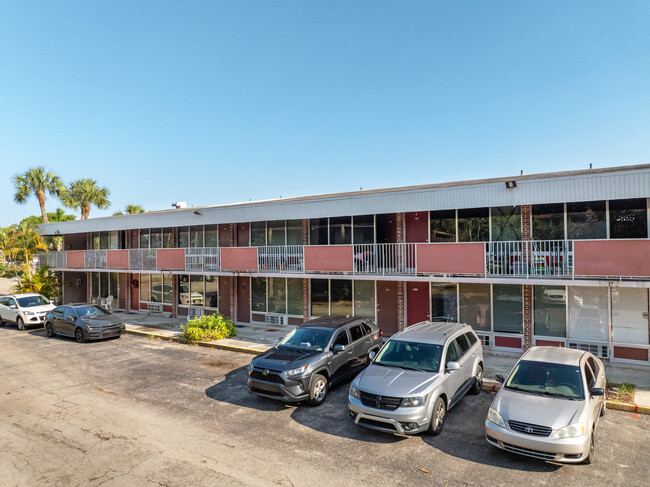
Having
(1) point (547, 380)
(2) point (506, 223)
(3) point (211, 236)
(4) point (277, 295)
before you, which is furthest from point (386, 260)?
(3) point (211, 236)

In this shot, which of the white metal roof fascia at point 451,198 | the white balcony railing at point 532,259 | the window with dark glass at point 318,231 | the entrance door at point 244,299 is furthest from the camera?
the entrance door at point 244,299

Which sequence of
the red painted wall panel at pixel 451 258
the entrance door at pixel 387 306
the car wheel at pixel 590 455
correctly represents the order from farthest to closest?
the entrance door at pixel 387 306 → the red painted wall panel at pixel 451 258 → the car wheel at pixel 590 455

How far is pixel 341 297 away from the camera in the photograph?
1584 centimetres

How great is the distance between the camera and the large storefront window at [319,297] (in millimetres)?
16125

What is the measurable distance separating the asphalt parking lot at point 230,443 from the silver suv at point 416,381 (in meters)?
0.40

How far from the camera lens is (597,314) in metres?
11.6

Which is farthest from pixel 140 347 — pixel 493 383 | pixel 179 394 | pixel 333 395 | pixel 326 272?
pixel 493 383

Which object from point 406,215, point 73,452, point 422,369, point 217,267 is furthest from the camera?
point 217,267

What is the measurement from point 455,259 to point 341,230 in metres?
5.38

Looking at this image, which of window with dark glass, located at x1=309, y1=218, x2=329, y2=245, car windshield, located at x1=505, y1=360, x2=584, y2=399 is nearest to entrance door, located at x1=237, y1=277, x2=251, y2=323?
window with dark glass, located at x1=309, y1=218, x2=329, y2=245

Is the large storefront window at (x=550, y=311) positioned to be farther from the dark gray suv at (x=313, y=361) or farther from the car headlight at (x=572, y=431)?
the car headlight at (x=572, y=431)

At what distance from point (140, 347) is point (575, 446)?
14.1 meters

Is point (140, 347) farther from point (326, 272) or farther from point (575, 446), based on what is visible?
point (575, 446)

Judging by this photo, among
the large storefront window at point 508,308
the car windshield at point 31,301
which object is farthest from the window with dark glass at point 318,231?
the car windshield at point 31,301
